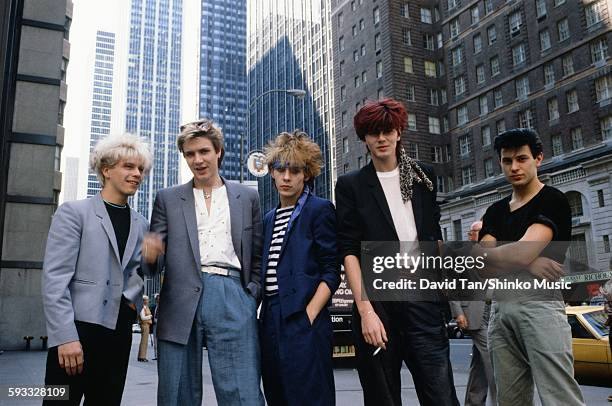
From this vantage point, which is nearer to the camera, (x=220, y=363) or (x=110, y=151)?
(x=220, y=363)

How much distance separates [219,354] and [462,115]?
2188 inches

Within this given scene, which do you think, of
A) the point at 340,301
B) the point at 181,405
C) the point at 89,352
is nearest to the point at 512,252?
the point at 181,405

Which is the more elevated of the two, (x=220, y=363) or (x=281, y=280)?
(x=281, y=280)

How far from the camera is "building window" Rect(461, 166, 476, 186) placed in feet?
174

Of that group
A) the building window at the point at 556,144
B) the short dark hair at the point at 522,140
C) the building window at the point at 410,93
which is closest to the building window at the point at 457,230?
the building window at the point at 556,144

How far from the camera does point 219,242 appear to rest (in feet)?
11.7

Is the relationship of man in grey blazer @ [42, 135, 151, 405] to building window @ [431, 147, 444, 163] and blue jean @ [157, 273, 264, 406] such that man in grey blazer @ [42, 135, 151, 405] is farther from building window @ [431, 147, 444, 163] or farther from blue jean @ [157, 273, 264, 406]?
building window @ [431, 147, 444, 163]

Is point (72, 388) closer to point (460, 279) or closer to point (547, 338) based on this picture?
point (460, 279)

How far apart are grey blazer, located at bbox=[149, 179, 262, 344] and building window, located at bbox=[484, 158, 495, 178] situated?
49.5 metres

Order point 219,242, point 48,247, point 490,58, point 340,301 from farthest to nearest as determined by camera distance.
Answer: point 490,58 < point 340,301 < point 219,242 < point 48,247

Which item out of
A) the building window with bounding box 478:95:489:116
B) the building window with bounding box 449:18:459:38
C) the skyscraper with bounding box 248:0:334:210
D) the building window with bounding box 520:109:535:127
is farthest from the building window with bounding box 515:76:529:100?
the skyscraper with bounding box 248:0:334:210

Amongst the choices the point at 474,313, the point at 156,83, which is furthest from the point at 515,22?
the point at 156,83

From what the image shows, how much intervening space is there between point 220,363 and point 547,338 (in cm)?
191

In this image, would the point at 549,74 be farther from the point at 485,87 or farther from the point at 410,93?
the point at 410,93
